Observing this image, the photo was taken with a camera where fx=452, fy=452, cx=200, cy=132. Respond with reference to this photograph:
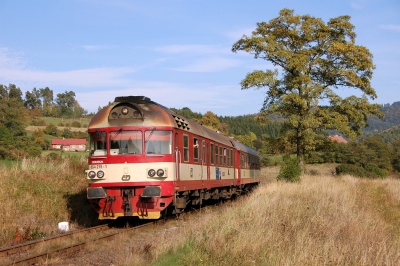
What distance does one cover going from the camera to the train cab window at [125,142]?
1205 cm

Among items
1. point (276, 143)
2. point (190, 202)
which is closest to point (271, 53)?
point (276, 143)

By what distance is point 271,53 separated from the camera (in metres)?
26.2

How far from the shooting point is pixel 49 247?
374 inches

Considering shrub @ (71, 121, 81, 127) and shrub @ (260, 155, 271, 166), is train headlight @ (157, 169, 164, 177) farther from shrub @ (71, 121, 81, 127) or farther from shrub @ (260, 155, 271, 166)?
shrub @ (71, 121, 81, 127)

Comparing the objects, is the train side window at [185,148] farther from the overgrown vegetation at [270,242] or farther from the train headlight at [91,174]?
the train headlight at [91,174]

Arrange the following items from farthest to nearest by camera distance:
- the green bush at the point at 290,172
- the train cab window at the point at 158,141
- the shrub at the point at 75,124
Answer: the shrub at the point at 75,124 → the green bush at the point at 290,172 → the train cab window at the point at 158,141

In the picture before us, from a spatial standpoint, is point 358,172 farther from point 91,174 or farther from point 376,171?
point 91,174

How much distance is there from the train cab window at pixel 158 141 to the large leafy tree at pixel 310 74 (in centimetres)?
1424

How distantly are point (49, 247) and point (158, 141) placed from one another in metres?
4.02

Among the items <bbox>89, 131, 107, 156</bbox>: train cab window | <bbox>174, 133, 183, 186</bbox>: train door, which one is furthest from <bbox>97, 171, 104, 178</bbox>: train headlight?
<bbox>174, 133, 183, 186</bbox>: train door

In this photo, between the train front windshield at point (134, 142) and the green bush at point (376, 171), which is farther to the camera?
the green bush at point (376, 171)

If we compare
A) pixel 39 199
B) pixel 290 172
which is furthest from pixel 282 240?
pixel 290 172

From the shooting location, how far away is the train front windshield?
1206 cm

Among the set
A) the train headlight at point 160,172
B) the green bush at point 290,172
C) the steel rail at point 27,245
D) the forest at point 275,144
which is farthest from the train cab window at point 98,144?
the green bush at point 290,172
